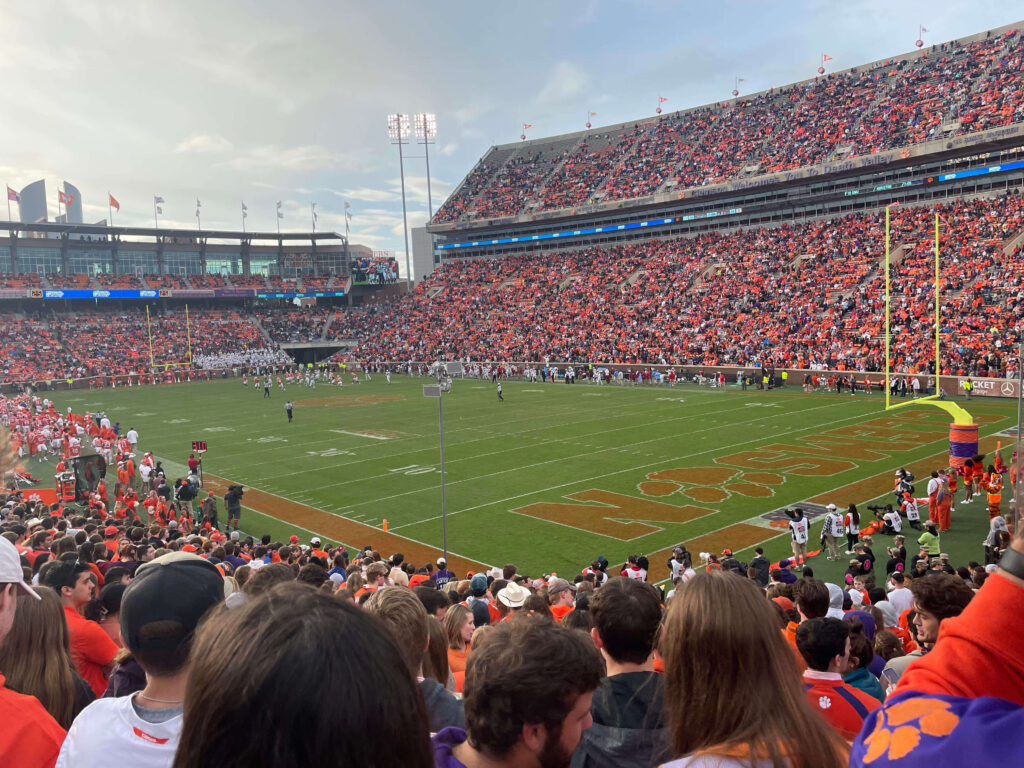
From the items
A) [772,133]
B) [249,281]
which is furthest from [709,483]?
[249,281]

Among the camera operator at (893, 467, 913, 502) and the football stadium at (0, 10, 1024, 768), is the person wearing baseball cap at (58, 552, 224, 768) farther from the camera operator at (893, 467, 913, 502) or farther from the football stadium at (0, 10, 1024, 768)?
the camera operator at (893, 467, 913, 502)

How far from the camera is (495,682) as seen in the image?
230 centimetres

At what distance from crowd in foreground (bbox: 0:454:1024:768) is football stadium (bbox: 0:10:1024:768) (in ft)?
0.03

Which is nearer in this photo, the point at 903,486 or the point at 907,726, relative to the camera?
the point at 907,726

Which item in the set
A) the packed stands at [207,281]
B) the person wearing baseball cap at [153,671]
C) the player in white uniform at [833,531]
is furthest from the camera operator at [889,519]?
the packed stands at [207,281]

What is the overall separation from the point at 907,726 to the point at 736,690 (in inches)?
37.9

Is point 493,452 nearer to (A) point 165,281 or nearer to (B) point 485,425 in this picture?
(B) point 485,425

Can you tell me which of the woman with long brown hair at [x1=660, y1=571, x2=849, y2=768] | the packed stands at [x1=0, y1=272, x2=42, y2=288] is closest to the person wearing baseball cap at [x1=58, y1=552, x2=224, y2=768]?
the woman with long brown hair at [x1=660, y1=571, x2=849, y2=768]

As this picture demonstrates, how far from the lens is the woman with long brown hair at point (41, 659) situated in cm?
352

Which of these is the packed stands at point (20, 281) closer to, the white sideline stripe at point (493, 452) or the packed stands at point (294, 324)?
the packed stands at point (294, 324)

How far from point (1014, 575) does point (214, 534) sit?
1666 centimetres

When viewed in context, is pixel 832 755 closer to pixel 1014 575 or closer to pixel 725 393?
pixel 1014 575

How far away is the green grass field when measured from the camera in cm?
1733

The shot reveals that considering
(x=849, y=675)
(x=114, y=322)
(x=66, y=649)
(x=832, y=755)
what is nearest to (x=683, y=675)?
(x=832, y=755)
